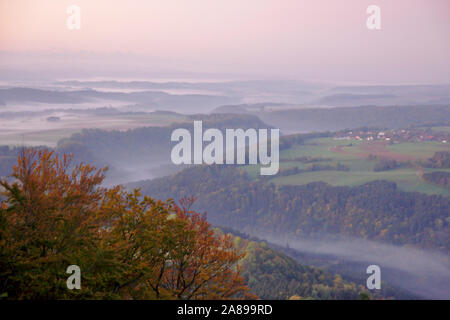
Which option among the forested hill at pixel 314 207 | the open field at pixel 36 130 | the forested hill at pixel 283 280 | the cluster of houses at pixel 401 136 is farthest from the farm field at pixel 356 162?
the open field at pixel 36 130

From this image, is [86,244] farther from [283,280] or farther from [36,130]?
[36,130]

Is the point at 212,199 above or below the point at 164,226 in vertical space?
below

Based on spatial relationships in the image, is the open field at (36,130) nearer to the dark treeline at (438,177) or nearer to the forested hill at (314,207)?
the forested hill at (314,207)

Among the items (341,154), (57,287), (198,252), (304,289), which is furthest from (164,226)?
(341,154)

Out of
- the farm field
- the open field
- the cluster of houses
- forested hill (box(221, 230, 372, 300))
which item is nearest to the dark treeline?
the farm field

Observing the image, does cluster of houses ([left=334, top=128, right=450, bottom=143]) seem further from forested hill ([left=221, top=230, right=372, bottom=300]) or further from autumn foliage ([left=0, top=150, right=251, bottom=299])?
autumn foliage ([left=0, top=150, right=251, bottom=299])

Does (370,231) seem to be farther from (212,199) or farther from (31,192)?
(31,192)

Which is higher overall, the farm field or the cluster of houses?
the cluster of houses
